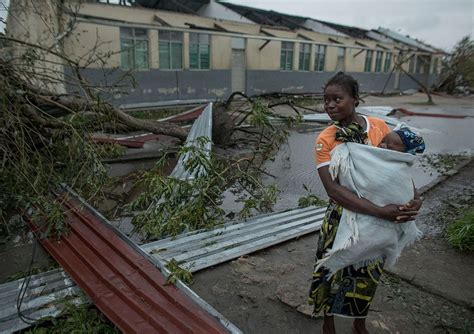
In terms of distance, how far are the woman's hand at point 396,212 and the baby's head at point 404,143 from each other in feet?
0.89

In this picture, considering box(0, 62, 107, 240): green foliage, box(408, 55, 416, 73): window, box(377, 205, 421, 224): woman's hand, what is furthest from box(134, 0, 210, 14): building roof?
box(377, 205, 421, 224): woman's hand

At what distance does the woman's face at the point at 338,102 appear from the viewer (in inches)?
63.1

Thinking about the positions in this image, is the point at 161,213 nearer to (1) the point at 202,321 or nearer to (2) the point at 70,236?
(2) the point at 70,236

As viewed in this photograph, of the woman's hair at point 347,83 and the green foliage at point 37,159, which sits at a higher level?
the woman's hair at point 347,83

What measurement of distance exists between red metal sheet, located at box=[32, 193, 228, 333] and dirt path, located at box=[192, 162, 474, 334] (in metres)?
0.32

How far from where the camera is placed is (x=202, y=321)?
6.07ft

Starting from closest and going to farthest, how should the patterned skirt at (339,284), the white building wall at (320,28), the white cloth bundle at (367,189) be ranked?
the white cloth bundle at (367,189)
the patterned skirt at (339,284)
the white building wall at (320,28)

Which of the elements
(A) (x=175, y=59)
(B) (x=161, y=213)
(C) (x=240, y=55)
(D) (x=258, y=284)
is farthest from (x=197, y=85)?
(D) (x=258, y=284)

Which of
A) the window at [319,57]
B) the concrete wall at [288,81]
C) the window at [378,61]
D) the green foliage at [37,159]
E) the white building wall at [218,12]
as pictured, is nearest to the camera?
the green foliage at [37,159]

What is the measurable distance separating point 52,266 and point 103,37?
1138cm

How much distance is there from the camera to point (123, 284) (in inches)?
87.0

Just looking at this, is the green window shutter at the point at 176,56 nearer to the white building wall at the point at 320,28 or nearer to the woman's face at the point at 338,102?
the woman's face at the point at 338,102

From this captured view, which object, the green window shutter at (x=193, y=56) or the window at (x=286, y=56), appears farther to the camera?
the window at (x=286, y=56)

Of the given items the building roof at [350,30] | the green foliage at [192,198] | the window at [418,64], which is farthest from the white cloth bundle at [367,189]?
the window at [418,64]
